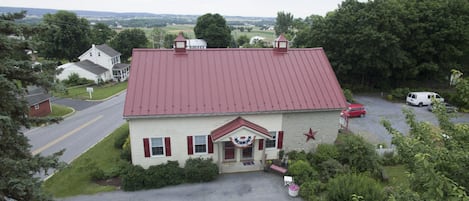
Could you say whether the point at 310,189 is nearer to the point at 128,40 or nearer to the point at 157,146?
the point at 157,146

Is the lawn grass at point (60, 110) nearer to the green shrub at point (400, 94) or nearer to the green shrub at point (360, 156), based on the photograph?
the green shrub at point (360, 156)

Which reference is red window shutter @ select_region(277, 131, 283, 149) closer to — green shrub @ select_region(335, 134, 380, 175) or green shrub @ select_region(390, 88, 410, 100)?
green shrub @ select_region(335, 134, 380, 175)

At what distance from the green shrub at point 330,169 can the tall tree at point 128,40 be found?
201ft

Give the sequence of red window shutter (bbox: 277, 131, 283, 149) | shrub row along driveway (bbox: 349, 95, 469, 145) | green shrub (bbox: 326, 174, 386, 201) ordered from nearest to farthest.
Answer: green shrub (bbox: 326, 174, 386, 201) < red window shutter (bbox: 277, 131, 283, 149) < shrub row along driveway (bbox: 349, 95, 469, 145)

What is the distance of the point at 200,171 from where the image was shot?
17.5 meters

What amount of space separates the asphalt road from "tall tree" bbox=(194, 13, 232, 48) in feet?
157

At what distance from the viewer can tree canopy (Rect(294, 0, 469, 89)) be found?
3606cm

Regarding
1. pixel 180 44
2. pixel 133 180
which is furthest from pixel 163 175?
pixel 180 44

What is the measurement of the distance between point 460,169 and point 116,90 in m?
47.3

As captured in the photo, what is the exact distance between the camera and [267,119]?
1897cm

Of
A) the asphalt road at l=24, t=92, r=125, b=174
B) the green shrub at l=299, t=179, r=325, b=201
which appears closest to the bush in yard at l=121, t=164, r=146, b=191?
the asphalt road at l=24, t=92, r=125, b=174

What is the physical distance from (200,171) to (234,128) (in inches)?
126

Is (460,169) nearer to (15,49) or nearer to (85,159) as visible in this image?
(15,49)

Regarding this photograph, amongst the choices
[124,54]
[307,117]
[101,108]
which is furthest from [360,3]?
[124,54]
